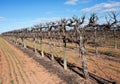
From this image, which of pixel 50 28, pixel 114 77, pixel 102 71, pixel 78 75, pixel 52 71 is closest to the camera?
pixel 114 77

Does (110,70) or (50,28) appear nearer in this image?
(110,70)

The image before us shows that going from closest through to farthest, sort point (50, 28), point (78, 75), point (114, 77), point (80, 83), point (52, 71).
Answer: point (80, 83), point (114, 77), point (78, 75), point (52, 71), point (50, 28)

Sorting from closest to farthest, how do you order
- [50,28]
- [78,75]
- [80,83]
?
[80,83] < [78,75] < [50,28]

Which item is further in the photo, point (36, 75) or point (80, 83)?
point (36, 75)

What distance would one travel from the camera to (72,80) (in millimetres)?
16297

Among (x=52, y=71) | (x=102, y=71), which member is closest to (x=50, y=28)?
(x=52, y=71)

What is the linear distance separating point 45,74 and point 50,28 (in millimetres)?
11804

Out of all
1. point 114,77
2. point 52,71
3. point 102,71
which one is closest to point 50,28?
point 52,71

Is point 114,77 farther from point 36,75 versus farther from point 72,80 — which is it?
point 36,75

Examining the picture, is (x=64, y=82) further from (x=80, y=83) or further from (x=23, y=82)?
(x=23, y=82)

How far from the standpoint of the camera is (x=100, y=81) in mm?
15734

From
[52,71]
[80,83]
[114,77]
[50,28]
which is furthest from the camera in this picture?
[50,28]

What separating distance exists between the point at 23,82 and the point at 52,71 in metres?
4.35

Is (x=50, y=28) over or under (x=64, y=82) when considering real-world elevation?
over
